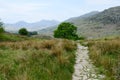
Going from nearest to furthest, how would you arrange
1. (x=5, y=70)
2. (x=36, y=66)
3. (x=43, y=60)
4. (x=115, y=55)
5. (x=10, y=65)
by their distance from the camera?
(x=5, y=70)
(x=10, y=65)
(x=36, y=66)
(x=43, y=60)
(x=115, y=55)

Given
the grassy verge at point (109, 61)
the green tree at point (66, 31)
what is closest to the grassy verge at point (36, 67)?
the grassy verge at point (109, 61)

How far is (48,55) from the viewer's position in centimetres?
Result: 1384

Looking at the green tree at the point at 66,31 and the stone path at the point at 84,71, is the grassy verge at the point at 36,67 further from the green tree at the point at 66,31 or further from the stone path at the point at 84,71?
the green tree at the point at 66,31

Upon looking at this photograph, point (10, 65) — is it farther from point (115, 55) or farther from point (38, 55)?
point (115, 55)

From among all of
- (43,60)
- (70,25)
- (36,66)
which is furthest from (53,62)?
(70,25)

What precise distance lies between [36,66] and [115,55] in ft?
21.1

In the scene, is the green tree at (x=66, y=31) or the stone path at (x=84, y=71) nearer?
the stone path at (x=84, y=71)

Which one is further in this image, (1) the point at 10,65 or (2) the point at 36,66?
(2) the point at 36,66

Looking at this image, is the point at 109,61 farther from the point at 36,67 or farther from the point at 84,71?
the point at 36,67

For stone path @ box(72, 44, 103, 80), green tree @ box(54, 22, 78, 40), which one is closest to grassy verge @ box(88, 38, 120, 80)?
stone path @ box(72, 44, 103, 80)

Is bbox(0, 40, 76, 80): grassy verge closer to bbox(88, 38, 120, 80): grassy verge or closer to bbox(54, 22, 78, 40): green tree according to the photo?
bbox(88, 38, 120, 80): grassy verge

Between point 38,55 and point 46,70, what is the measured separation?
244 centimetres

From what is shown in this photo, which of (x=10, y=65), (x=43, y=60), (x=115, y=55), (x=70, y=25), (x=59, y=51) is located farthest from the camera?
(x=70, y=25)

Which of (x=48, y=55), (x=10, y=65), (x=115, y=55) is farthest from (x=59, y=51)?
(x=10, y=65)
